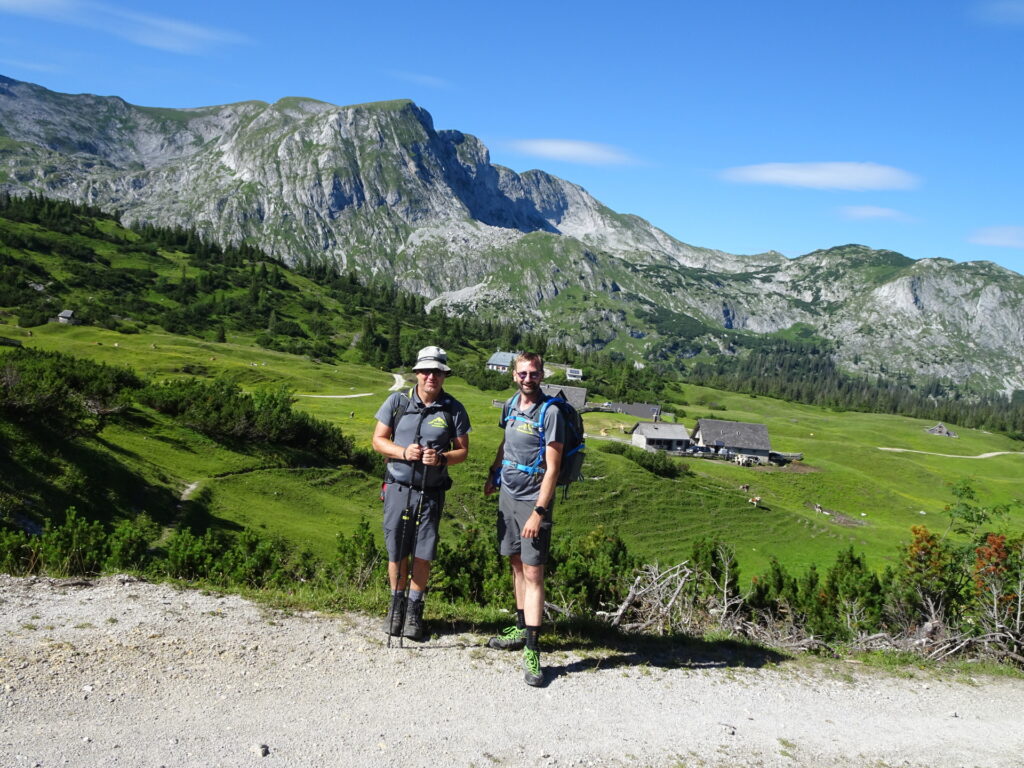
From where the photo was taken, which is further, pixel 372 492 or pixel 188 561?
pixel 372 492

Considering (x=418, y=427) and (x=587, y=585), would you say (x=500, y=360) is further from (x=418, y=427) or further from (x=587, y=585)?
(x=418, y=427)

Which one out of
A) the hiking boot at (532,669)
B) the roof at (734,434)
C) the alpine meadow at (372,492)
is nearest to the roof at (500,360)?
the alpine meadow at (372,492)

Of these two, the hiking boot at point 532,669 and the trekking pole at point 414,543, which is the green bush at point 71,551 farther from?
the hiking boot at point 532,669

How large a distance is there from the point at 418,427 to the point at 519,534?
2111 mm

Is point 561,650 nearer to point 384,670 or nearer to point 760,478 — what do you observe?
point 384,670

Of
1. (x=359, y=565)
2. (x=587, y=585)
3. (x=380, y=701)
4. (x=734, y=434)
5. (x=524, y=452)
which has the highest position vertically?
(x=524, y=452)

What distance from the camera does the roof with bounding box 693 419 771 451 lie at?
321 ft

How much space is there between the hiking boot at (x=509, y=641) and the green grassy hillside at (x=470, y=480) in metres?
14.6

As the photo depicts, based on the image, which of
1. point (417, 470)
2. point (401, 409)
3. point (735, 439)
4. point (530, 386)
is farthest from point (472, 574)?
point (735, 439)

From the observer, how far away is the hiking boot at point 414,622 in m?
9.05

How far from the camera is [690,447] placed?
100000 mm

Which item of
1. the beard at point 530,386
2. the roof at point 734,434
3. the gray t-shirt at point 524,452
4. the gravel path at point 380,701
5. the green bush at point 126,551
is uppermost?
the beard at point 530,386

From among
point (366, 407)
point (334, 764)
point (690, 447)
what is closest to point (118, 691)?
point (334, 764)

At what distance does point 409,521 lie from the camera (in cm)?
892
